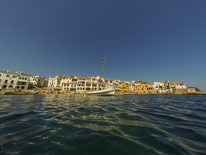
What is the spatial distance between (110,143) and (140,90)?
67310 mm

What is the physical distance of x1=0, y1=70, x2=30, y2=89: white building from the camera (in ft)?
139

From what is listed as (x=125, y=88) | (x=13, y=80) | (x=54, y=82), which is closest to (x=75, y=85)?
(x=54, y=82)

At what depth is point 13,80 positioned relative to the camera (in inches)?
1768

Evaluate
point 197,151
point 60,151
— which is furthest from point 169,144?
point 60,151

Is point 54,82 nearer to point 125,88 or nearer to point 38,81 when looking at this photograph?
point 38,81

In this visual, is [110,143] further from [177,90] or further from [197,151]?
[177,90]

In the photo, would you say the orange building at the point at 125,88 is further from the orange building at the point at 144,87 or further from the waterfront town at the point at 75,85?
the orange building at the point at 144,87

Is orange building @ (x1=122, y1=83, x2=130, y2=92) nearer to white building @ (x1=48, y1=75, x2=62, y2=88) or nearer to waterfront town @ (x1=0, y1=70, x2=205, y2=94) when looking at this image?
waterfront town @ (x1=0, y1=70, x2=205, y2=94)

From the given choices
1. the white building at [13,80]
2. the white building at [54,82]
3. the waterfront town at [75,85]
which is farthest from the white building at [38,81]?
the white building at [13,80]

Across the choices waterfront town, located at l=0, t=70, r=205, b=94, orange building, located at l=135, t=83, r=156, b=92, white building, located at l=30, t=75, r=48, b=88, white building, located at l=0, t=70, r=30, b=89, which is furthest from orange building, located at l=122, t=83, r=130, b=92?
white building, located at l=0, t=70, r=30, b=89

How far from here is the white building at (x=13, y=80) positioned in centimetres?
4244

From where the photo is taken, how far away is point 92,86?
171ft

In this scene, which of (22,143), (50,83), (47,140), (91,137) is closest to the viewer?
(22,143)

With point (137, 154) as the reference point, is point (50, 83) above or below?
above
